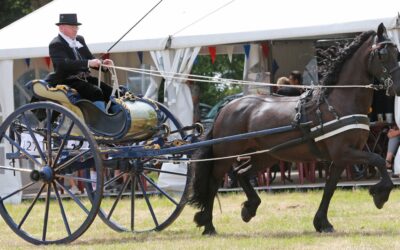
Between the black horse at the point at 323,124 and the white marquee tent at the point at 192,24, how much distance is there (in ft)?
11.0

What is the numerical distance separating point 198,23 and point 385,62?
544 cm

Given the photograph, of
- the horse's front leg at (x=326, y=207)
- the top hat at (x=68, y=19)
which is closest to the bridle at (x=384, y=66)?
the horse's front leg at (x=326, y=207)

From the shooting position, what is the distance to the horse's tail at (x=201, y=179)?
32.9 feet

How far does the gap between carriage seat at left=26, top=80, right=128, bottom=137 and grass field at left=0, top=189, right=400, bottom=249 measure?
109cm

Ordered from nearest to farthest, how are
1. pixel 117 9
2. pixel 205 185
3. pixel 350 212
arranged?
pixel 205 185 < pixel 350 212 < pixel 117 9

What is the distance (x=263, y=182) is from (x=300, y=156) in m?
5.08

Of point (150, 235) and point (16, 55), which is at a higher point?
point (16, 55)

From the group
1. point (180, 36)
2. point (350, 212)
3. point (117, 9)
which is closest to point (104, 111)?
point (350, 212)

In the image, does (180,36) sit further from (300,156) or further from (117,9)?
(300,156)

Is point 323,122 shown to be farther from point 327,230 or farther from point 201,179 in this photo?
point 201,179

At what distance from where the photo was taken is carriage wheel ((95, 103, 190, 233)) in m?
10.4

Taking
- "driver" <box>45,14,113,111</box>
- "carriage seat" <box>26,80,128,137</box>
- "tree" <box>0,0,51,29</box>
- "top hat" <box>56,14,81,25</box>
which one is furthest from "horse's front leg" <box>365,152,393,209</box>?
"tree" <box>0,0,51,29</box>

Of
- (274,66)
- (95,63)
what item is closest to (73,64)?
(95,63)

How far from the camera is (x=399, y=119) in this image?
13.2 meters
